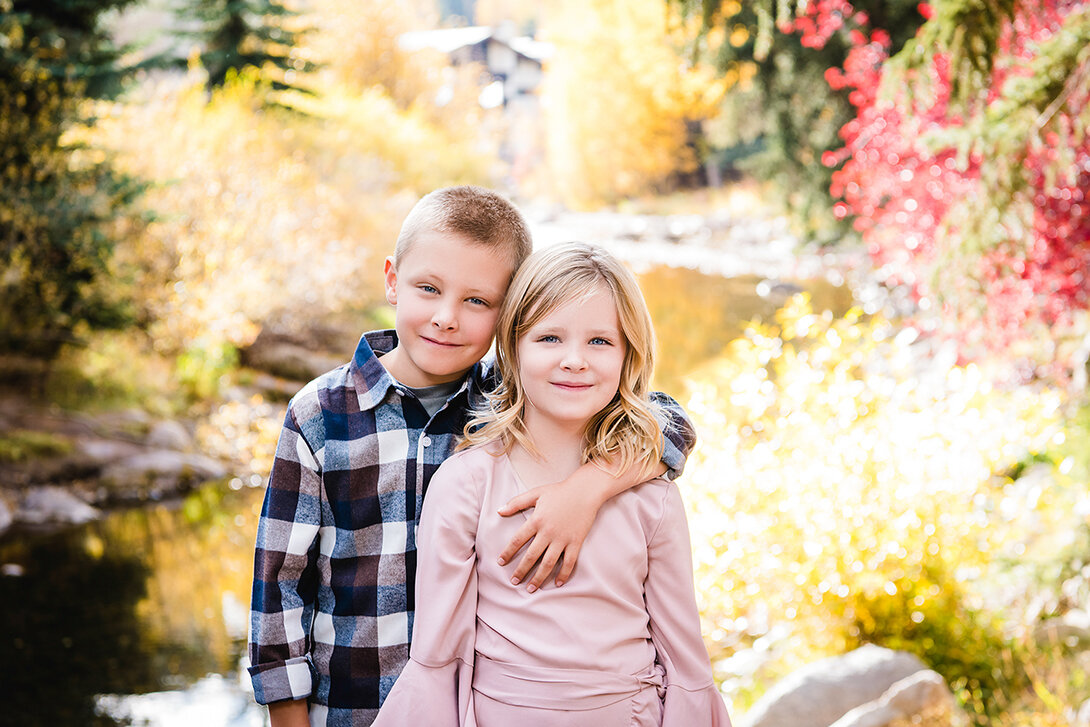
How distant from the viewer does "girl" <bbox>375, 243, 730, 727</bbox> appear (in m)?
1.14

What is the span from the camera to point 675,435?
1383mm

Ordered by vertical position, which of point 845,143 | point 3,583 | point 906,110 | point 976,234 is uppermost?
point 845,143

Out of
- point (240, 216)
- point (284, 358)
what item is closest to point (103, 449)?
point (284, 358)

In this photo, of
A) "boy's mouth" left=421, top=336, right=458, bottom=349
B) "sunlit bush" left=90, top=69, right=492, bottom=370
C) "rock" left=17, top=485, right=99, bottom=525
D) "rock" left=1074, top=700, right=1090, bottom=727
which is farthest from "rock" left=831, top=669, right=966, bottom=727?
"sunlit bush" left=90, top=69, right=492, bottom=370

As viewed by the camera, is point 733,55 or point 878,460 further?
point 733,55

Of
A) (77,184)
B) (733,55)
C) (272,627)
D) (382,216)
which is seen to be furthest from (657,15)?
(272,627)

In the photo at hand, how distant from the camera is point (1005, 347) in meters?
4.48

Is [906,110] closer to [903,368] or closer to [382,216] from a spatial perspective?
[903,368]

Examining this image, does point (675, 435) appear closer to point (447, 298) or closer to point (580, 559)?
point (580, 559)

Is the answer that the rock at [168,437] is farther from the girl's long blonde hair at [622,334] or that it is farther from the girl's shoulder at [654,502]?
the girl's shoulder at [654,502]

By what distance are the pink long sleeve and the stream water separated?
235 cm

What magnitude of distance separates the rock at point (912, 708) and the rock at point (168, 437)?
550 cm

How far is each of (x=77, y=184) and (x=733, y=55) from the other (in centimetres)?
551

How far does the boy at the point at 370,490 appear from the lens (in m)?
1.23
